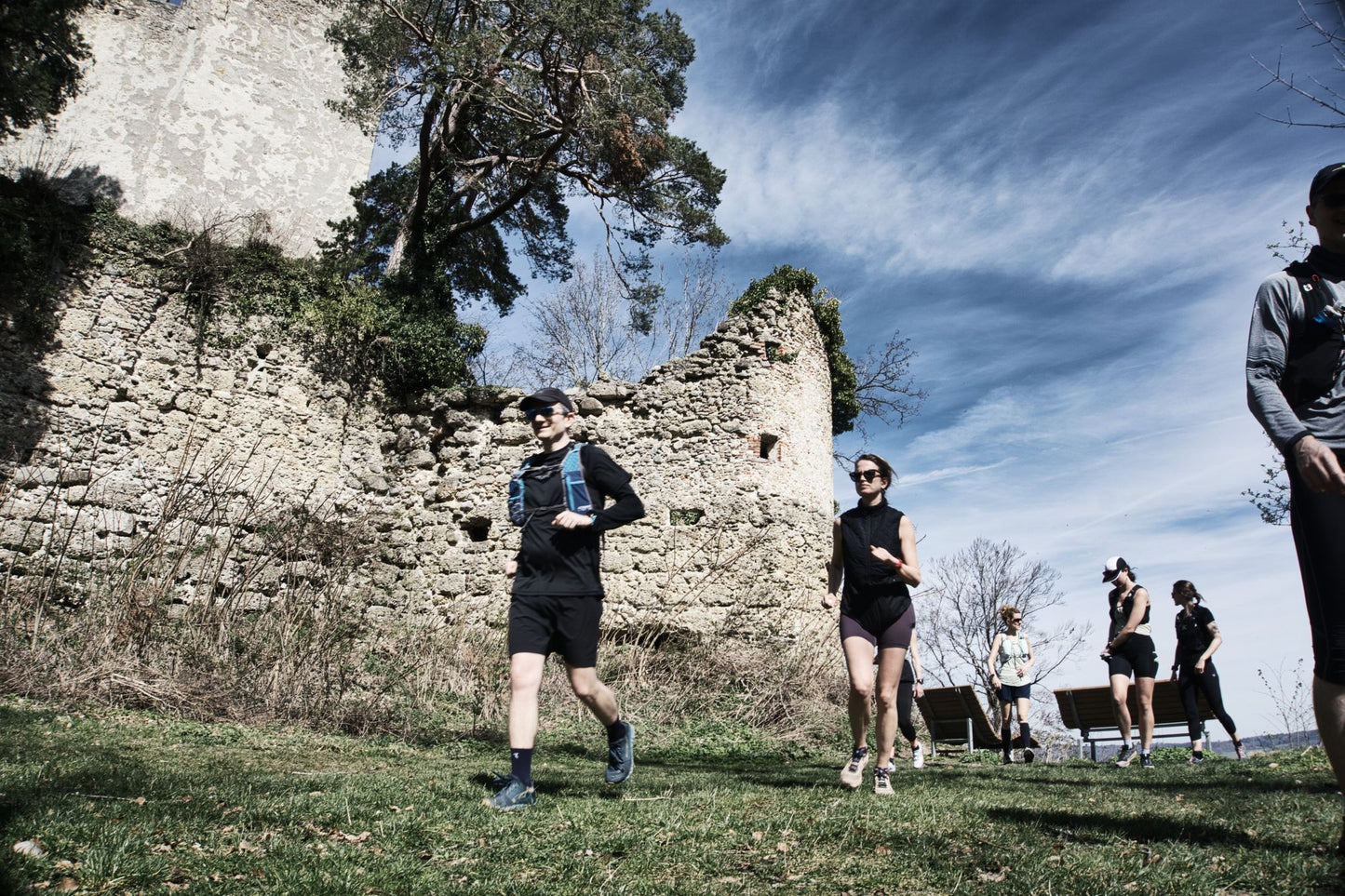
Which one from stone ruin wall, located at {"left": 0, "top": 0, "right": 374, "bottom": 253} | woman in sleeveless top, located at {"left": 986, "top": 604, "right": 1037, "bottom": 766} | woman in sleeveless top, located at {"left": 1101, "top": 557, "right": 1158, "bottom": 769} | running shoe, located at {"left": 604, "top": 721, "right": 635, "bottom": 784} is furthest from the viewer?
stone ruin wall, located at {"left": 0, "top": 0, "right": 374, "bottom": 253}

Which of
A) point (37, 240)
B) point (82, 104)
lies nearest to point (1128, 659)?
point (37, 240)

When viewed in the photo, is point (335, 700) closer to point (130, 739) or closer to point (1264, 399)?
point (130, 739)

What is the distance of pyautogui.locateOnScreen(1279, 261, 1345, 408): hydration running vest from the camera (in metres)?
2.74

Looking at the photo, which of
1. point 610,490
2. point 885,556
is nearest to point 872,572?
point 885,556

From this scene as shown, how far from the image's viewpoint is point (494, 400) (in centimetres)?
1227

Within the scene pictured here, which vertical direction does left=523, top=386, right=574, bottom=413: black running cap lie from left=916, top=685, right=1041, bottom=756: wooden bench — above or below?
above

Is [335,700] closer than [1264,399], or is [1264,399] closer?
[1264,399]

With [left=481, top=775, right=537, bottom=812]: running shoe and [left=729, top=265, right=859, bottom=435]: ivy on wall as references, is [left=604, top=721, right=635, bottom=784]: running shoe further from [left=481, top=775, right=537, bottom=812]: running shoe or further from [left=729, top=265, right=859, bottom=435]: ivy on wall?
[left=729, top=265, right=859, bottom=435]: ivy on wall

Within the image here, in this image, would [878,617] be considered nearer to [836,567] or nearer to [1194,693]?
[836,567]

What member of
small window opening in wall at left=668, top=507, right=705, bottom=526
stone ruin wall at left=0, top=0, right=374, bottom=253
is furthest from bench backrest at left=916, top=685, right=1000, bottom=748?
stone ruin wall at left=0, top=0, right=374, bottom=253

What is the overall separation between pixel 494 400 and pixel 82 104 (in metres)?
8.74

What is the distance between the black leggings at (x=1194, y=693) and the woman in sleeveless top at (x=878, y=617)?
5338 mm

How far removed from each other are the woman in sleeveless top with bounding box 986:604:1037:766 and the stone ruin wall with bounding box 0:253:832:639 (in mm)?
2674

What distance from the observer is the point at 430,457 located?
40.3 ft
